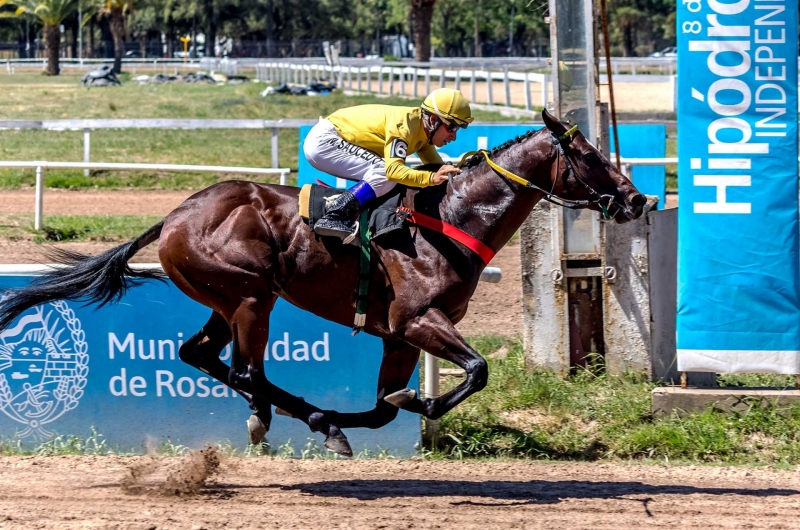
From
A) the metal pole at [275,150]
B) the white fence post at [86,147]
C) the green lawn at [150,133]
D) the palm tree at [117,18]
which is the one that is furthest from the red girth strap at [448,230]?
the palm tree at [117,18]

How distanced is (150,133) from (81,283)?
56.1 ft

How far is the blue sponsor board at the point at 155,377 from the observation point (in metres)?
6.37

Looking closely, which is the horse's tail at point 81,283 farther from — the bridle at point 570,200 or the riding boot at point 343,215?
the bridle at point 570,200

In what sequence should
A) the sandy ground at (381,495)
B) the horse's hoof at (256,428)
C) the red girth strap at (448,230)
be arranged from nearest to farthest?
1. the sandy ground at (381,495)
2. the red girth strap at (448,230)
3. the horse's hoof at (256,428)

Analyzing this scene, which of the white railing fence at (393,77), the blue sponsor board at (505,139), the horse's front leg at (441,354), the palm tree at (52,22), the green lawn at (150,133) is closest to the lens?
the horse's front leg at (441,354)

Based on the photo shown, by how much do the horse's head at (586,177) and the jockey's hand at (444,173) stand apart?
536mm

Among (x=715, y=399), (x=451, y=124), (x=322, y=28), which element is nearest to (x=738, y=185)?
(x=715, y=399)

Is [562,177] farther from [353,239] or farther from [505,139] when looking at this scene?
[505,139]

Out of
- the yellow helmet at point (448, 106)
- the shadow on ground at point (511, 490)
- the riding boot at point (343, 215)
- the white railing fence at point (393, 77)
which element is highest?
the white railing fence at point (393, 77)

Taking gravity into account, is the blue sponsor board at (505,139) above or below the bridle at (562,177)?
above

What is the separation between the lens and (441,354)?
5371 millimetres

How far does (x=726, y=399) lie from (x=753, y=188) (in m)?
1.32

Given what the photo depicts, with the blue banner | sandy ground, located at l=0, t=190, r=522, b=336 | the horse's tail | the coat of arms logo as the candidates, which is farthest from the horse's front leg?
sandy ground, located at l=0, t=190, r=522, b=336

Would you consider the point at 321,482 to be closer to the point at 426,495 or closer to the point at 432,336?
the point at 426,495
